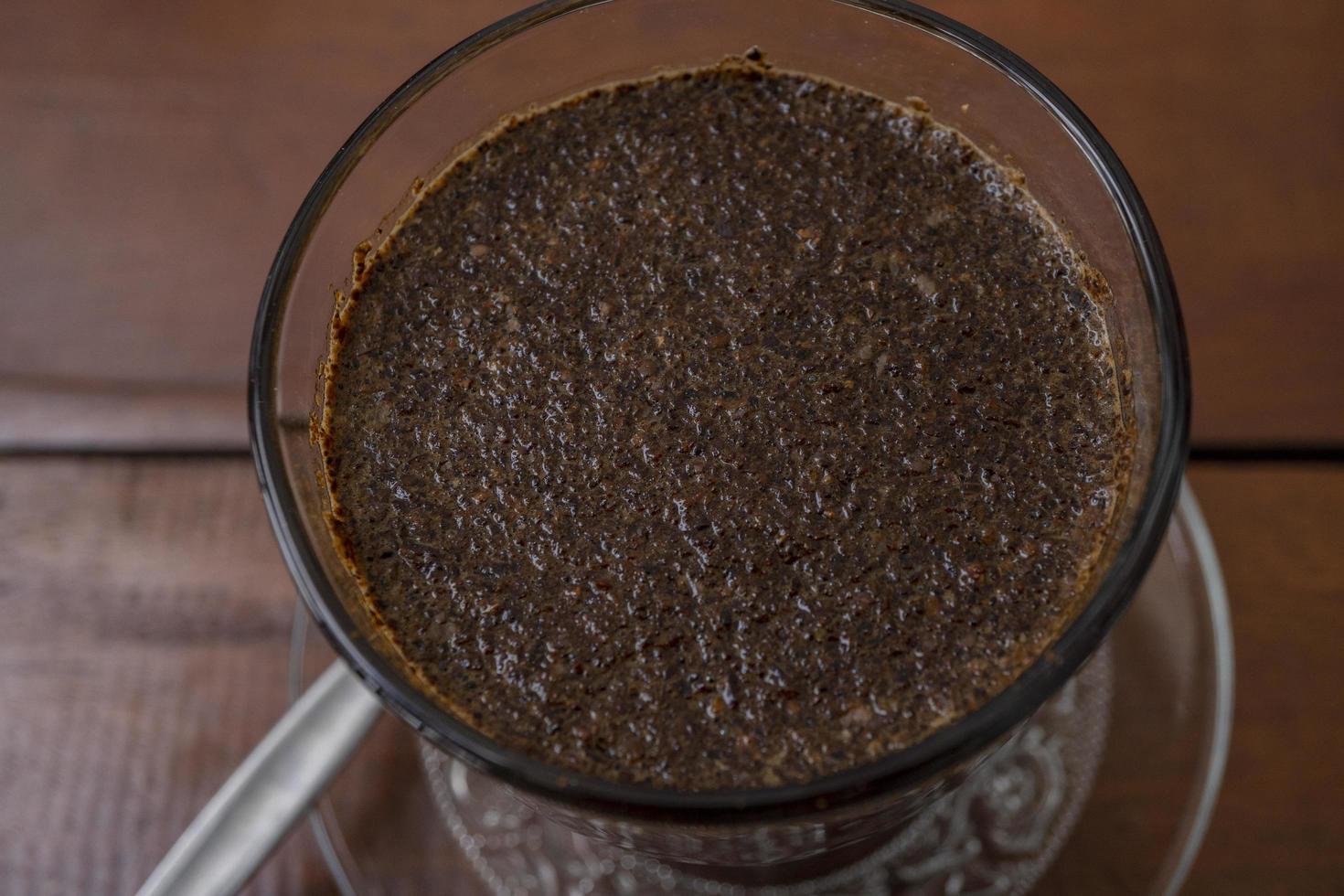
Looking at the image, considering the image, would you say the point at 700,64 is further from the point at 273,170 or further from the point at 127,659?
the point at 127,659

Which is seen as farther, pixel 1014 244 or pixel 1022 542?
pixel 1014 244

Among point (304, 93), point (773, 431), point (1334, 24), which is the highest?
point (1334, 24)

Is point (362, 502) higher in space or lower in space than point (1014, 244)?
lower

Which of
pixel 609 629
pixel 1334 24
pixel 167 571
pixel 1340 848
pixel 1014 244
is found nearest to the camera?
pixel 609 629

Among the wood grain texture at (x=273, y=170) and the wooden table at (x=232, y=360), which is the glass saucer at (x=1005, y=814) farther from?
the wood grain texture at (x=273, y=170)

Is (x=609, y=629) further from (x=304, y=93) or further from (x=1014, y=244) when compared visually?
(x=304, y=93)

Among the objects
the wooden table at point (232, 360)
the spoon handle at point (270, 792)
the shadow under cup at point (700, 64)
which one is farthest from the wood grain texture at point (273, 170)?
the shadow under cup at point (700, 64)

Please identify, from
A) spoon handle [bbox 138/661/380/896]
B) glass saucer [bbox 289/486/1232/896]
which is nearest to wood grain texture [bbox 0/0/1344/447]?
Result: glass saucer [bbox 289/486/1232/896]

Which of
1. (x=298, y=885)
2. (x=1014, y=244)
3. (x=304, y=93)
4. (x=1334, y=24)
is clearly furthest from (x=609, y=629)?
(x=1334, y=24)
